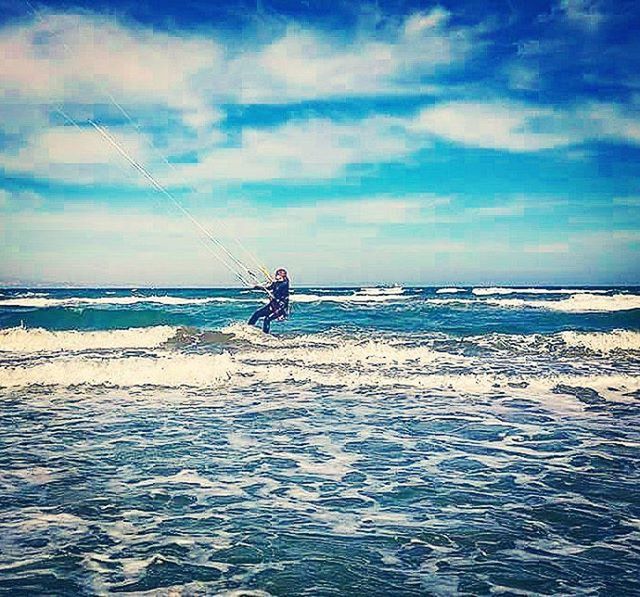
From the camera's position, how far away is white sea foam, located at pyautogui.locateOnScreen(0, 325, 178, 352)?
2410 cm

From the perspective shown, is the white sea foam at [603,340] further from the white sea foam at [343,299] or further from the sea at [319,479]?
the white sea foam at [343,299]

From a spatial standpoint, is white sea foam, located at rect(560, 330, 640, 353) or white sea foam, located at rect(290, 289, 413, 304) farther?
white sea foam, located at rect(290, 289, 413, 304)

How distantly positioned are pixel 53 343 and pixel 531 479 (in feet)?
72.1

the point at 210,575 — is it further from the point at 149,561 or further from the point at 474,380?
the point at 474,380

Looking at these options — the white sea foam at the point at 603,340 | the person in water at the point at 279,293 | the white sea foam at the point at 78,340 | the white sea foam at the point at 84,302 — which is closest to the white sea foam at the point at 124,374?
the person in water at the point at 279,293

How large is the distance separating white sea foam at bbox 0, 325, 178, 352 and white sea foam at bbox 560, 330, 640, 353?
55.2ft

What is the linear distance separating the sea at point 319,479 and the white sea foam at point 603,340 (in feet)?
16.8

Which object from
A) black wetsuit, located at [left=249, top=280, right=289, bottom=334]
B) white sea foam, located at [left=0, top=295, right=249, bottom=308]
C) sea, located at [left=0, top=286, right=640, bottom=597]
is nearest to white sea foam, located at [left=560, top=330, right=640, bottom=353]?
sea, located at [left=0, top=286, right=640, bottom=597]

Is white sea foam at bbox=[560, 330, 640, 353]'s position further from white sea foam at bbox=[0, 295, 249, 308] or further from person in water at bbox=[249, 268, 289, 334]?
white sea foam at bbox=[0, 295, 249, 308]

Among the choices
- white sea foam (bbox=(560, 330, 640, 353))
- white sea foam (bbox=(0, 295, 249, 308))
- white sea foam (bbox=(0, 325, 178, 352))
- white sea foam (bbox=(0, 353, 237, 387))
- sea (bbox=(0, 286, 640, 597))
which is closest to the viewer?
sea (bbox=(0, 286, 640, 597))

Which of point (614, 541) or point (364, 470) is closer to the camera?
point (614, 541)

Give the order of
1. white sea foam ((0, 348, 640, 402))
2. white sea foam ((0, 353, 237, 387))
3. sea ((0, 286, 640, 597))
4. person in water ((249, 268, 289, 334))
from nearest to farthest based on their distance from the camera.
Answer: sea ((0, 286, 640, 597)), white sea foam ((0, 348, 640, 402)), white sea foam ((0, 353, 237, 387)), person in water ((249, 268, 289, 334))

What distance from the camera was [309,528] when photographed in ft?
19.1

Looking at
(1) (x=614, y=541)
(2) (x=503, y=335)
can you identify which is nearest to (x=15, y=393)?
(1) (x=614, y=541)
